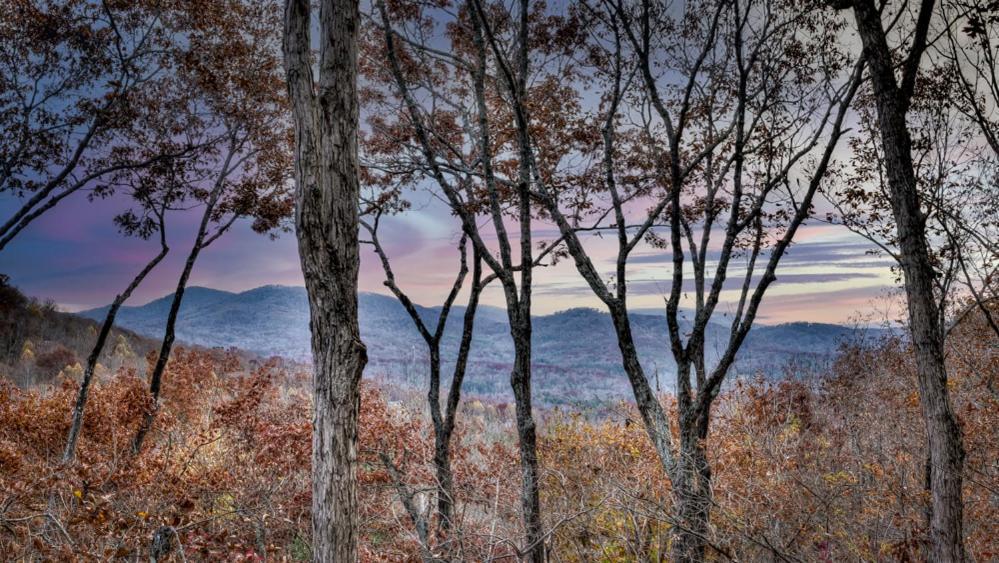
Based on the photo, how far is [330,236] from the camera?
14.1 feet

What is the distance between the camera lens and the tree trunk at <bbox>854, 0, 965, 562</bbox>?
5762 mm

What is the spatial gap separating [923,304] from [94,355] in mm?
13682

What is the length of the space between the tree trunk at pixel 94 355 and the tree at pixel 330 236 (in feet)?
30.8

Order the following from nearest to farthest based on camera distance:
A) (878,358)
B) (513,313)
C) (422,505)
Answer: (513,313)
(422,505)
(878,358)

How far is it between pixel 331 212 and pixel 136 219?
11.1 metres

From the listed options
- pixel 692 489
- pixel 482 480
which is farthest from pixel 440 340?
pixel 692 489

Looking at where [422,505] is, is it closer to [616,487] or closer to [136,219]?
[616,487]

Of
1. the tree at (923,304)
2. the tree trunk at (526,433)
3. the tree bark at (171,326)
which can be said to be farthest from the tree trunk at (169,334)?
the tree at (923,304)

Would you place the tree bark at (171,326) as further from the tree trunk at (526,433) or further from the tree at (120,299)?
the tree trunk at (526,433)

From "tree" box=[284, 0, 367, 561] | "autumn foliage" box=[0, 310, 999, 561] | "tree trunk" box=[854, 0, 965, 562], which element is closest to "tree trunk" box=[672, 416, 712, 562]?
→ "autumn foliage" box=[0, 310, 999, 561]

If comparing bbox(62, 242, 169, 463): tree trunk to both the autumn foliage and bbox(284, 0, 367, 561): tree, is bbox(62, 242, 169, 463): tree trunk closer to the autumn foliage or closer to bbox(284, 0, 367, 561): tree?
the autumn foliage

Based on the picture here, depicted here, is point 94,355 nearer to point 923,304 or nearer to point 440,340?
point 440,340

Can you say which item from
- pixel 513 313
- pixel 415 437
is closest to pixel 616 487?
pixel 513 313

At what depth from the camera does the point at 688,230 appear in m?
9.17
